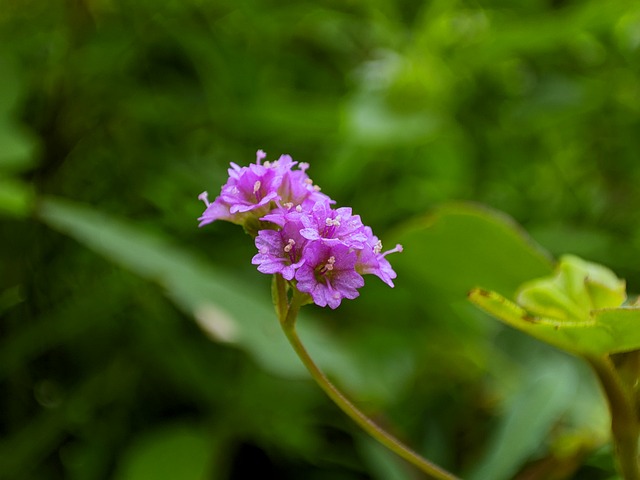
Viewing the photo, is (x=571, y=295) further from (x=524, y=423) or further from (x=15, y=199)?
(x=15, y=199)

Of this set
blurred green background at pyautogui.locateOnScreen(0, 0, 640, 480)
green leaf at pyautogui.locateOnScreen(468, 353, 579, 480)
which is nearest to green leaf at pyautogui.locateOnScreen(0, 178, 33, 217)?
blurred green background at pyautogui.locateOnScreen(0, 0, 640, 480)

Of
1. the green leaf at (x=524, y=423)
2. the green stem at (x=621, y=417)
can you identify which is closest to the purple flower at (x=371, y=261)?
the green stem at (x=621, y=417)

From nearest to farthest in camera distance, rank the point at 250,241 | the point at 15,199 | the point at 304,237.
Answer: the point at 304,237 < the point at 15,199 < the point at 250,241

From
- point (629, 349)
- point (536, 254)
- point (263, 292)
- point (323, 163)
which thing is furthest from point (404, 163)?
point (629, 349)

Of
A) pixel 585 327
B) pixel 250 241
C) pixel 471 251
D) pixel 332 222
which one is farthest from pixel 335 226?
pixel 250 241

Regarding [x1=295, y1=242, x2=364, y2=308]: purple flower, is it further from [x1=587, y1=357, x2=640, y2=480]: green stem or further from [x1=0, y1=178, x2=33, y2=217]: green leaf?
[x1=0, y1=178, x2=33, y2=217]: green leaf

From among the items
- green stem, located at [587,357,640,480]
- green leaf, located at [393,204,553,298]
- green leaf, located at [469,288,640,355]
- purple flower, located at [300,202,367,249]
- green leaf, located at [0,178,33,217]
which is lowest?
green leaf, located at [0,178,33,217]
